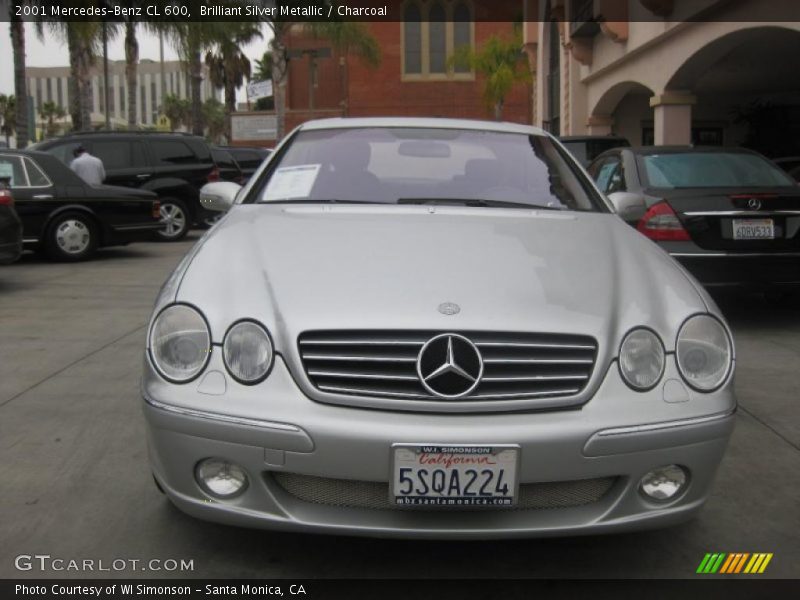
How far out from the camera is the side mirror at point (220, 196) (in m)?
4.32

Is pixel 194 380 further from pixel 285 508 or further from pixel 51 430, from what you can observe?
pixel 51 430

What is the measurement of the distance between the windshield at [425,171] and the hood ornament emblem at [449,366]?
1.29 metres

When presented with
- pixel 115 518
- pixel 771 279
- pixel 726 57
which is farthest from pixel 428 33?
pixel 115 518

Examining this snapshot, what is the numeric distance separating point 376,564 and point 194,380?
2.73ft

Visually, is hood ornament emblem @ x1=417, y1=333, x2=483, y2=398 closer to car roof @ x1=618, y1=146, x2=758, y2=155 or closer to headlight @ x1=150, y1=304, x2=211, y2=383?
headlight @ x1=150, y1=304, x2=211, y2=383

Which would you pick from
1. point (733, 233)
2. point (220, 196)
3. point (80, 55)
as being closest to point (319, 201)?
point (220, 196)

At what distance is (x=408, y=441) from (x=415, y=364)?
0.23m

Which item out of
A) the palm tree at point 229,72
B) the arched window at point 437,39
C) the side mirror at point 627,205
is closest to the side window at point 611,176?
the side mirror at point 627,205

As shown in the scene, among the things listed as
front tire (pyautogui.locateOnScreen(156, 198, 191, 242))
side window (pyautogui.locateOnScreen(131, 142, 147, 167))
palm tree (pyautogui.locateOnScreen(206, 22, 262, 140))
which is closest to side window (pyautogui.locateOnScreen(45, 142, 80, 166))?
side window (pyautogui.locateOnScreen(131, 142, 147, 167))

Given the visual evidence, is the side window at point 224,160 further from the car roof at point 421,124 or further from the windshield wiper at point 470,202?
the windshield wiper at point 470,202

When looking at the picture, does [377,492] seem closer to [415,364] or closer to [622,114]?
[415,364]

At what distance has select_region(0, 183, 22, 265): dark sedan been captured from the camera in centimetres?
839

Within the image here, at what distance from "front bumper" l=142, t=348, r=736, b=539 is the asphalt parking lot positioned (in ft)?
1.09

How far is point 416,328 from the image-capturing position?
2627 mm
